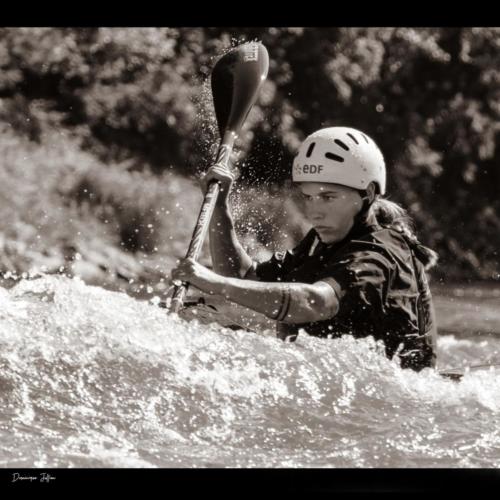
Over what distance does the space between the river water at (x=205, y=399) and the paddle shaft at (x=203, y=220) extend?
106mm

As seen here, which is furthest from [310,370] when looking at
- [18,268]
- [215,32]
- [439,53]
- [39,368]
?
[439,53]

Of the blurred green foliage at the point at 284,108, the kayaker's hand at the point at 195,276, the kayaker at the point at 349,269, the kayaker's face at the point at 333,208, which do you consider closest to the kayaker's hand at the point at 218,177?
the kayaker at the point at 349,269

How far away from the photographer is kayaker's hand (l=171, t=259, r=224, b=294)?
4441 mm

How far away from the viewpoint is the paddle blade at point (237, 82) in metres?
5.95

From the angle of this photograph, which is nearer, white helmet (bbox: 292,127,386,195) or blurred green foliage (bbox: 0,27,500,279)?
white helmet (bbox: 292,127,386,195)

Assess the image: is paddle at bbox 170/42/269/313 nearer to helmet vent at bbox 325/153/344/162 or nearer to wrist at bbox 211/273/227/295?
helmet vent at bbox 325/153/344/162

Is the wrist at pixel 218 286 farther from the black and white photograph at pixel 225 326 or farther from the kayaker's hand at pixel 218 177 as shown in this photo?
the kayaker's hand at pixel 218 177

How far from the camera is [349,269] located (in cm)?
480

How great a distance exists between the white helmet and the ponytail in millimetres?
94

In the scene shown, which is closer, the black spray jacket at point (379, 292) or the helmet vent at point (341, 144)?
the black spray jacket at point (379, 292)

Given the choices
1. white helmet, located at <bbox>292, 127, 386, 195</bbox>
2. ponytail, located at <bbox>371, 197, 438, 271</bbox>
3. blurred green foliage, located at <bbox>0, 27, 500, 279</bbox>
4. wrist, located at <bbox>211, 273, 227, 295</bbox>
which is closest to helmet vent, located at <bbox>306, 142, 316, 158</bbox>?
white helmet, located at <bbox>292, 127, 386, 195</bbox>

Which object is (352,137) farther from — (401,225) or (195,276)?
(195,276)
